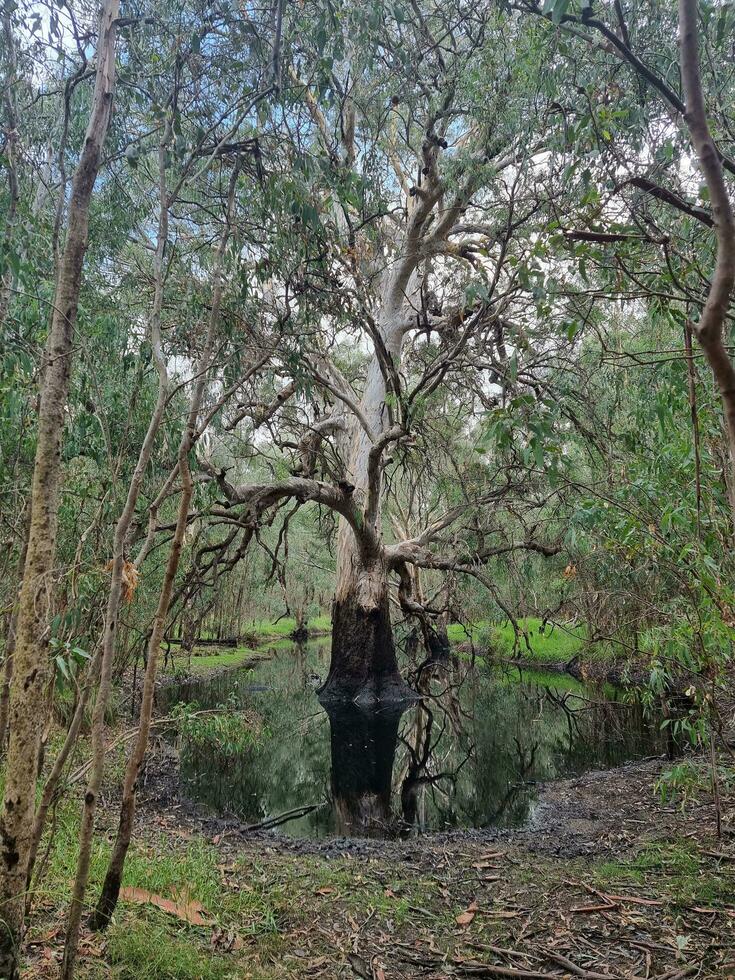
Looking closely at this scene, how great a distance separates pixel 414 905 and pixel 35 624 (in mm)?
2601

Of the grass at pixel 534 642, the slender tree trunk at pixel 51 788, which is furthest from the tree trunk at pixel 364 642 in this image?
the slender tree trunk at pixel 51 788

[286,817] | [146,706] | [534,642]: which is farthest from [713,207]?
[534,642]

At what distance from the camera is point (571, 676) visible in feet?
47.1

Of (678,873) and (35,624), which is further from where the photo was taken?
(678,873)

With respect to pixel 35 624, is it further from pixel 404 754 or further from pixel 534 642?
pixel 534 642

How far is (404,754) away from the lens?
7.93 metres

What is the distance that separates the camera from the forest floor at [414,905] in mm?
2646

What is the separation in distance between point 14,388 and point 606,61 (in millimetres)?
4211

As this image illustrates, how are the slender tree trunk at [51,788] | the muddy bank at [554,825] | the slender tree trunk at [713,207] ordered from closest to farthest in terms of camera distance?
the slender tree trunk at [713,207]
the slender tree trunk at [51,788]
the muddy bank at [554,825]

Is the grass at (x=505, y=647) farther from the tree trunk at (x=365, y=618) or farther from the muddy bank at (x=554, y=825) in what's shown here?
the muddy bank at (x=554, y=825)

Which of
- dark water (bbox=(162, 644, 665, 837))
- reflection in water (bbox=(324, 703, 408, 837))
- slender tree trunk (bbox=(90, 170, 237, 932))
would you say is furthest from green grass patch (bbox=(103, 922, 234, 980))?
reflection in water (bbox=(324, 703, 408, 837))

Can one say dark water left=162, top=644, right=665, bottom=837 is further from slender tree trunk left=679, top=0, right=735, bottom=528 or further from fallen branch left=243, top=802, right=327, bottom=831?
slender tree trunk left=679, top=0, right=735, bottom=528

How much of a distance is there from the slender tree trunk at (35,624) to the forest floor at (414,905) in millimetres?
541

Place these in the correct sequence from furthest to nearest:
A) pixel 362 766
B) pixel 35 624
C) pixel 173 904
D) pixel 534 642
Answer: pixel 534 642
pixel 362 766
pixel 173 904
pixel 35 624
